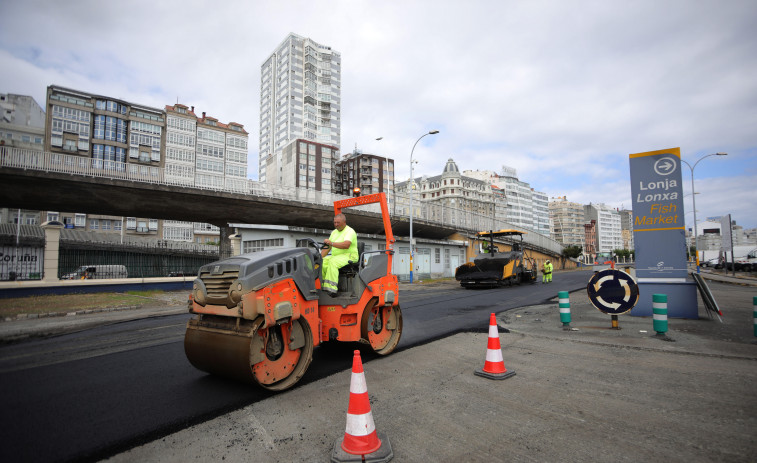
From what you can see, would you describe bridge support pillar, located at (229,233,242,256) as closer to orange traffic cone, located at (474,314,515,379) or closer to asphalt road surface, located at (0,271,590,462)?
asphalt road surface, located at (0,271,590,462)

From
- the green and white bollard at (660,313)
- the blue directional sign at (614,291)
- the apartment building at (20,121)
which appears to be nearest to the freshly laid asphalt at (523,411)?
the green and white bollard at (660,313)

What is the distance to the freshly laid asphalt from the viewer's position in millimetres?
2668

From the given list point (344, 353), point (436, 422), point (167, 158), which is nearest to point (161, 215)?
point (344, 353)

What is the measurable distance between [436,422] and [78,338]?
6972 mm

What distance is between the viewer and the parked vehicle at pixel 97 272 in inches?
749

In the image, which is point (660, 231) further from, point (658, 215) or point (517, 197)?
point (517, 197)

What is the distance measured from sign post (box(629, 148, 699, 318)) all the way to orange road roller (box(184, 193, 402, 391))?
7.56 m

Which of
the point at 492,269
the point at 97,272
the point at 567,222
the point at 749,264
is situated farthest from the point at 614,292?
the point at 567,222

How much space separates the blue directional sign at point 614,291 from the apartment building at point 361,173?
3384 inches

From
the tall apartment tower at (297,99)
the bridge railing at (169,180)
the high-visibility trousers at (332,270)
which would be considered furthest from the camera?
the tall apartment tower at (297,99)

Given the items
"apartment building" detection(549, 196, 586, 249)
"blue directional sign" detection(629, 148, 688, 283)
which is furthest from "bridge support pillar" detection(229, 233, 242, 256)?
"apartment building" detection(549, 196, 586, 249)

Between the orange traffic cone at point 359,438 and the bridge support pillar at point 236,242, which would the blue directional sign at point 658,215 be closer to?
the orange traffic cone at point 359,438

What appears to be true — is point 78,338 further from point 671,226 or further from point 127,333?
point 671,226

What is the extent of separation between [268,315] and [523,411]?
8.59 ft
